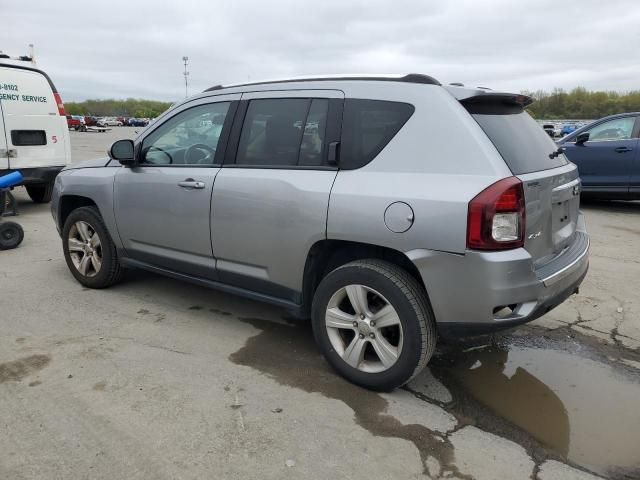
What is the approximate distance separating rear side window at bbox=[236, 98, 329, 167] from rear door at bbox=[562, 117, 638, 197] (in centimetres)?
738

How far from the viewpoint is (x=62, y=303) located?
175 inches

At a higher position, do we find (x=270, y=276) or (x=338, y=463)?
(x=270, y=276)

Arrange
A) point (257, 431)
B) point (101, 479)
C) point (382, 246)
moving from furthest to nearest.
A: point (382, 246) → point (257, 431) → point (101, 479)

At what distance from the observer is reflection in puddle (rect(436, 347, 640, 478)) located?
2.60m

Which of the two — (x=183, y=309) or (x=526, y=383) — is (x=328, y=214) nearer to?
(x=526, y=383)

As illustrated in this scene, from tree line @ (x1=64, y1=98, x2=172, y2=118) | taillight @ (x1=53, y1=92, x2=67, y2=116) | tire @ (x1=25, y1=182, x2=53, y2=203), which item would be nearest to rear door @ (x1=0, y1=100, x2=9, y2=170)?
taillight @ (x1=53, y1=92, x2=67, y2=116)

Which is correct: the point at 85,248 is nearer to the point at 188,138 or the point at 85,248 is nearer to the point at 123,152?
the point at 123,152

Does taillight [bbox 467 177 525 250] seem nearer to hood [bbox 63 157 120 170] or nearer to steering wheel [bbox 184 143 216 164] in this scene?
steering wheel [bbox 184 143 216 164]

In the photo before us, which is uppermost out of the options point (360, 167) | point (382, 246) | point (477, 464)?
point (360, 167)

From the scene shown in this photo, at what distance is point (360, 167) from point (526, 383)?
171 centimetres

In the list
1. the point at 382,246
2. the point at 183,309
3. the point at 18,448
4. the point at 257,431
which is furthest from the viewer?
the point at 183,309

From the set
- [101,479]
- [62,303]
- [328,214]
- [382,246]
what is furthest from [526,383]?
[62,303]

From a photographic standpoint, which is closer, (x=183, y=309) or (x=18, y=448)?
(x=18, y=448)

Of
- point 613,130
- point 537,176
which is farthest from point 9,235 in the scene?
point 613,130
